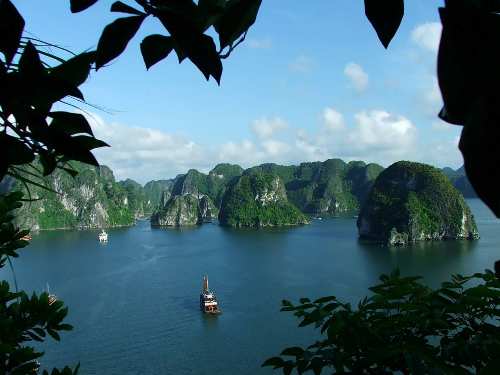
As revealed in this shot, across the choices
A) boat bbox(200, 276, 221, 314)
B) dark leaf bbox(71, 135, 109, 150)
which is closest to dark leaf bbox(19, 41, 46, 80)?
dark leaf bbox(71, 135, 109, 150)

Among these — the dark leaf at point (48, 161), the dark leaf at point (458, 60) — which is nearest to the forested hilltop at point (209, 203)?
the dark leaf at point (48, 161)

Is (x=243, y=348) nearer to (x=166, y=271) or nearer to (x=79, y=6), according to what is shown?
(x=166, y=271)

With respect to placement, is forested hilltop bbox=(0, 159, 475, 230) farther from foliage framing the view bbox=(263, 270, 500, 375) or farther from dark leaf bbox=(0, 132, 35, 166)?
dark leaf bbox=(0, 132, 35, 166)

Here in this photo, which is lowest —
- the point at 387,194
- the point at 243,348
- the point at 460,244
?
the point at 243,348

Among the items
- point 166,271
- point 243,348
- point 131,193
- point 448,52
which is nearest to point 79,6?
point 448,52

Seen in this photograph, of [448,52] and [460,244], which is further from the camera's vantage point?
[460,244]

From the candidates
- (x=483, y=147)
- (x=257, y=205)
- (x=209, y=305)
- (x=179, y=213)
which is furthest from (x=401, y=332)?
(x=179, y=213)

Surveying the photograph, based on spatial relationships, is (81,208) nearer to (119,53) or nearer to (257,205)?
(257,205)
